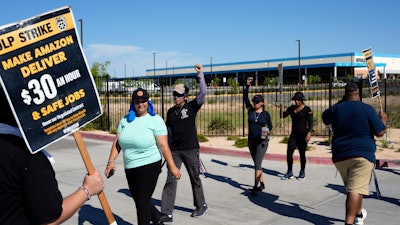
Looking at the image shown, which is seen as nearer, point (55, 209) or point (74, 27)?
point (55, 209)

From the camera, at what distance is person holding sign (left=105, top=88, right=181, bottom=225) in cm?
495

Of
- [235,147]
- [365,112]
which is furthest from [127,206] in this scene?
[235,147]

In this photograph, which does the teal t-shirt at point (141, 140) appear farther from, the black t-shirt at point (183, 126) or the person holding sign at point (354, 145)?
the person holding sign at point (354, 145)

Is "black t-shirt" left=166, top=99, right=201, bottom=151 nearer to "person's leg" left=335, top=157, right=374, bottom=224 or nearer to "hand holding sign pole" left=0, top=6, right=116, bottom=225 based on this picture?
"person's leg" left=335, top=157, right=374, bottom=224

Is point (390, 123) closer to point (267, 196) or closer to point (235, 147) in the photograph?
point (235, 147)

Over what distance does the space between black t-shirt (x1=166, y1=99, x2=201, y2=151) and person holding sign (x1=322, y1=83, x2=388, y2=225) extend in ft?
6.56

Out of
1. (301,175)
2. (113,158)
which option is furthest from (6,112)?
(301,175)

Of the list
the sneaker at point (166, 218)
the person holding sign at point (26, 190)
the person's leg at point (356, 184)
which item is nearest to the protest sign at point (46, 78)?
the person holding sign at point (26, 190)

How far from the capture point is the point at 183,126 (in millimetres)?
6293

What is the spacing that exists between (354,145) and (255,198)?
2.60m

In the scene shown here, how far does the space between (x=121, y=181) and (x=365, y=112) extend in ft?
17.3

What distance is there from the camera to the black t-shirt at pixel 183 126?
6.29 m

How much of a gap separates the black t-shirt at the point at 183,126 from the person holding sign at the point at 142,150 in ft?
3.70

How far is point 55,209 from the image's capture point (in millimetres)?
2246
